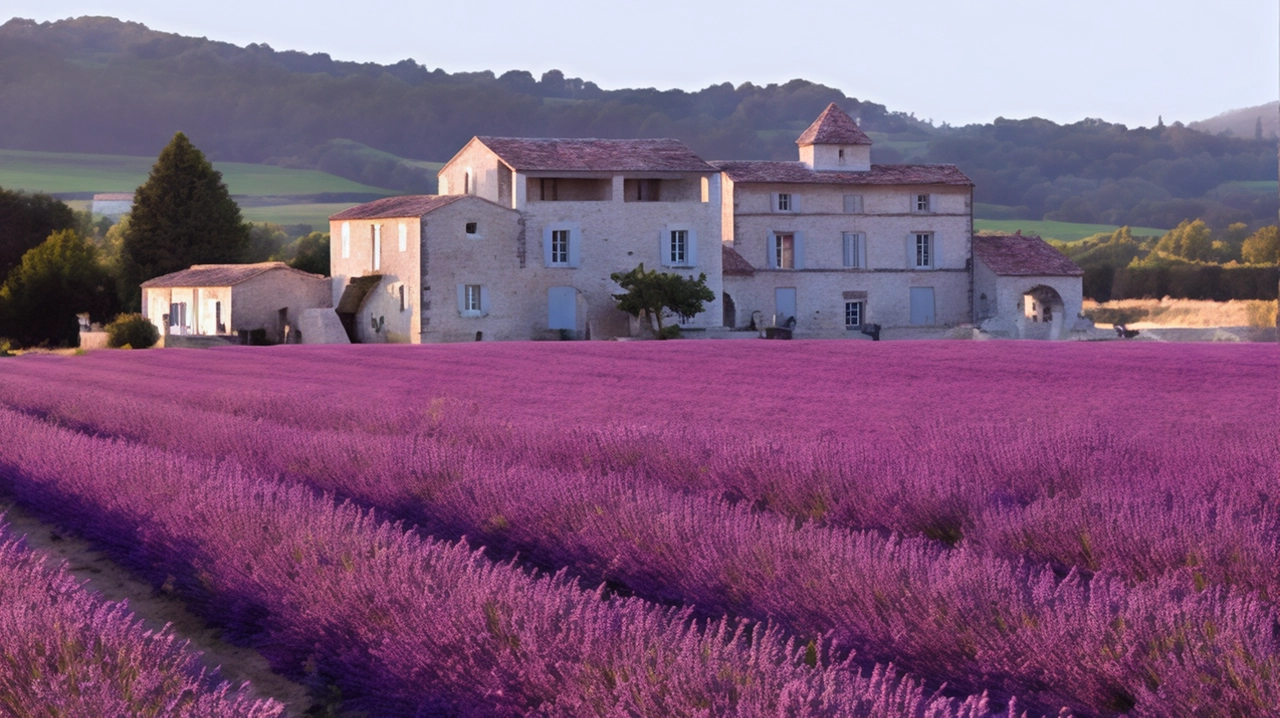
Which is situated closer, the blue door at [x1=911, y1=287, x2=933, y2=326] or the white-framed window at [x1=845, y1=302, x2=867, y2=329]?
the white-framed window at [x1=845, y1=302, x2=867, y2=329]

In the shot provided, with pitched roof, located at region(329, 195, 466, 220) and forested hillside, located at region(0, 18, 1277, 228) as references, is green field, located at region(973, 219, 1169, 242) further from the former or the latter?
pitched roof, located at region(329, 195, 466, 220)

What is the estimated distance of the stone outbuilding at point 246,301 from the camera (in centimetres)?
3747

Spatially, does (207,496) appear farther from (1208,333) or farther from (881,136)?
(881,136)

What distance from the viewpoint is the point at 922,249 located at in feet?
145

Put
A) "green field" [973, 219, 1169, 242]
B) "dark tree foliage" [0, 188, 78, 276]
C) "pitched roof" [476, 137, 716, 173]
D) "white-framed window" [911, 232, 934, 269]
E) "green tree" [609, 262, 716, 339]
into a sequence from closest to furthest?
"green tree" [609, 262, 716, 339]
"pitched roof" [476, 137, 716, 173]
"white-framed window" [911, 232, 934, 269]
"dark tree foliage" [0, 188, 78, 276]
"green field" [973, 219, 1169, 242]

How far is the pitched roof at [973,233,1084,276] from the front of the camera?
42.5m

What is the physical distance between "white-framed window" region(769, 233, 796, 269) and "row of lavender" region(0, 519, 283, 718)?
3928 centimetres

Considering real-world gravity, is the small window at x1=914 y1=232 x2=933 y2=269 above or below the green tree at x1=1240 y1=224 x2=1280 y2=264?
below

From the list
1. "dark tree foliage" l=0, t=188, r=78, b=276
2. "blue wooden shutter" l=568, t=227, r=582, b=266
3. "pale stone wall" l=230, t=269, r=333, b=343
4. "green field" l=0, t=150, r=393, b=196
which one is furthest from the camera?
"green field" l=0, t=150, r=393, b=196

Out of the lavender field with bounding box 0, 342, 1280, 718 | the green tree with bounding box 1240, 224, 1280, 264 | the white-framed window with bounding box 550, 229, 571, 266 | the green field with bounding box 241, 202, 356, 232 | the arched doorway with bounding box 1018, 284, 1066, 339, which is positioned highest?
the green field with bounding box 241, 202, 356, 232

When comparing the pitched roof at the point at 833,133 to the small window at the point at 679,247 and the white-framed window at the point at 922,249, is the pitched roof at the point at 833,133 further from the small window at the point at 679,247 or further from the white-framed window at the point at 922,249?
the small window at the point at 679,247

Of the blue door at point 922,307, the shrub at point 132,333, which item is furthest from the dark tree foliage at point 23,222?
the blue door at point 922,307

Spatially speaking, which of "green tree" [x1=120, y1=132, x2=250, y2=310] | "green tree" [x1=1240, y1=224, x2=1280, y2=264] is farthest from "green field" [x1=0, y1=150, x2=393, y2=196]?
"green tree" [x1=1240, y1=224, x2=1280, y2=264]

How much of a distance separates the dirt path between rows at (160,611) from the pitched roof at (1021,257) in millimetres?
36967
